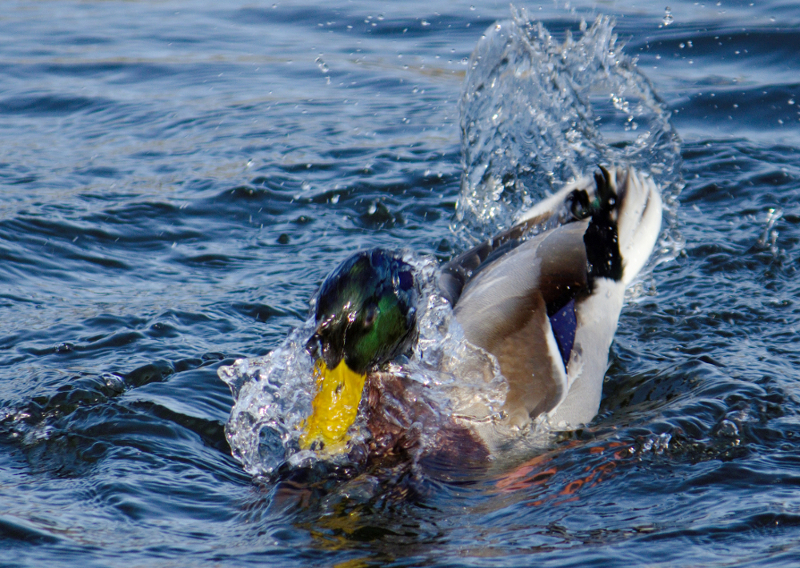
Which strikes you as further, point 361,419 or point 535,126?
point 535,126

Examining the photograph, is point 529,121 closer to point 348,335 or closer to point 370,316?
point 370,316

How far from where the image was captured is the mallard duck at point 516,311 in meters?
3.51

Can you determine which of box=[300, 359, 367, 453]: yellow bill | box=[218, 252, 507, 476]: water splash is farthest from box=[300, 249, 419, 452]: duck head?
box=[218, 252, 507, 476]: water splash

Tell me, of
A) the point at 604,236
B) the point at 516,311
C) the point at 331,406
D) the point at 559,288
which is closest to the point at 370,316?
the point at 331,406

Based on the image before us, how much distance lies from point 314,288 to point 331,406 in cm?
191

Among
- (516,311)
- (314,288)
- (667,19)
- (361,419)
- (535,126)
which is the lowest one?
(361,419)

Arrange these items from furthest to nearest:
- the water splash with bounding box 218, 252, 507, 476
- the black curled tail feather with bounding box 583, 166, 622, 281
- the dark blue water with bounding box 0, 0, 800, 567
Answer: the black curled tail feather with bounding box 583, 166, 622, 281, the water splash with bounding box 218, 252, 507, 476, the dark blue water with bounding box 0, 0, 800, 567

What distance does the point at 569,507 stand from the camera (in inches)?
132

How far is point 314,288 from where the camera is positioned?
209 inches

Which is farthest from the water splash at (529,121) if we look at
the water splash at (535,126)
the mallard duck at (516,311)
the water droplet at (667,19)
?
the water droplet at (667,19)

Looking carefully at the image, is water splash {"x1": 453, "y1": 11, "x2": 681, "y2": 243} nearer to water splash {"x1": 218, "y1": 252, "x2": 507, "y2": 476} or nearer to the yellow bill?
water splash {"x1": 218, "y1": 252, "x2": 507, "y2": 476}

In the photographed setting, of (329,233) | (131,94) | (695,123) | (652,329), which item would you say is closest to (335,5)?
(131,94)

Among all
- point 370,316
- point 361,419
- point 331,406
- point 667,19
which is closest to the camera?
point 331,406

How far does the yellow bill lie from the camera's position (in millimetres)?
3467
